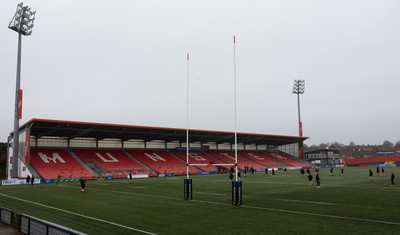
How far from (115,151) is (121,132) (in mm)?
7353

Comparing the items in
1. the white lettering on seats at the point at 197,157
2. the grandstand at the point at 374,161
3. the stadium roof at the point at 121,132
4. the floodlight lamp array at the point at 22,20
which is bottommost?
the grandstand at the point at 374,161

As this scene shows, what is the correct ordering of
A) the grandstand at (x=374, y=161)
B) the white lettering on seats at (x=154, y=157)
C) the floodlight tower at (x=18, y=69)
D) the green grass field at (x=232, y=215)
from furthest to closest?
the grandstand at (x=374, y=161)
the white lettering on seats at (x=154, y=157)
the floodlight tower at (x=18, y=69)
the green grass field at (x=232, y=215)

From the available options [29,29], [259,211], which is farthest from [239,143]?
[259,211]

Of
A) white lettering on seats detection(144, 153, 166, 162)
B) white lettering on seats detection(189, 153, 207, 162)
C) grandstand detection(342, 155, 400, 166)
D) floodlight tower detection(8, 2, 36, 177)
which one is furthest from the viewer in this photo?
grandstand detection(342, 155, 400, 166)

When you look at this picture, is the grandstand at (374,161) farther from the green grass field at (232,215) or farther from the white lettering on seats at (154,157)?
the green grass field at (232,215)

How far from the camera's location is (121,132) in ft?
206

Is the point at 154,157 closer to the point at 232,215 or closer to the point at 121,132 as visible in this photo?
the point at 121,132

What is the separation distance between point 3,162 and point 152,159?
3434 centimetres

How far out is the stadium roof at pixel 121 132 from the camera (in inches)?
2124

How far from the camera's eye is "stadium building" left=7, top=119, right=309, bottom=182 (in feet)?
174

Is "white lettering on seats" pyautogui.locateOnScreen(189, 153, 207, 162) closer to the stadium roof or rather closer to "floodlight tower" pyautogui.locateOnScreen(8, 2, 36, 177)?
the stadium roof

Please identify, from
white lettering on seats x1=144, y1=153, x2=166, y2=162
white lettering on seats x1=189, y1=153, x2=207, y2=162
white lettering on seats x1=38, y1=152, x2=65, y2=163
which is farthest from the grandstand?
white lettering on seats x1=38, y1=152, x2=65, y2=163

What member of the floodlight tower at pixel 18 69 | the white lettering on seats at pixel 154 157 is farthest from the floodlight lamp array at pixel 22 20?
the white lettering on seats at pixel 154 157

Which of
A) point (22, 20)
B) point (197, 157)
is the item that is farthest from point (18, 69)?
point (197, 157)
